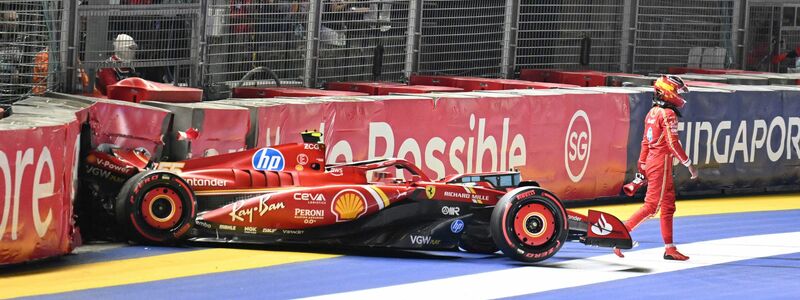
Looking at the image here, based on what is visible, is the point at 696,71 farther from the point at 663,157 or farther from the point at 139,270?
the point at 139,270

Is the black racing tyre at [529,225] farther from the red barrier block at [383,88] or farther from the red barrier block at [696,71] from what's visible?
the red barrier block at [696,71]

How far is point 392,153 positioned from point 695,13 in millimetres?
8242

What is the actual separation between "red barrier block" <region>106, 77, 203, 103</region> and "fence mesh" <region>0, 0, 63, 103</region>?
0.60 m

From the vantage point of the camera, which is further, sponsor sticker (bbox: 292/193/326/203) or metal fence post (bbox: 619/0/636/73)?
metal fence post (bbox: 619/0/636/73)

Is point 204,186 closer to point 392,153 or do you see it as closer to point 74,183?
point 74,183

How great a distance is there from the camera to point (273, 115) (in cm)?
1378

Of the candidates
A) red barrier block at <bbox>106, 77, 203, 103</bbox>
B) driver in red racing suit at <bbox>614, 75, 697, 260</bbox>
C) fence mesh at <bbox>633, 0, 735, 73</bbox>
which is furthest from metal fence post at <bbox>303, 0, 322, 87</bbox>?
fence mesh at <bbox>633, 0, 735, 73</bbox>

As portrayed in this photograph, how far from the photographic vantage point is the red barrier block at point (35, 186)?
1072 centimetres

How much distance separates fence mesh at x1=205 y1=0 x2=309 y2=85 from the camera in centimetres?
1565

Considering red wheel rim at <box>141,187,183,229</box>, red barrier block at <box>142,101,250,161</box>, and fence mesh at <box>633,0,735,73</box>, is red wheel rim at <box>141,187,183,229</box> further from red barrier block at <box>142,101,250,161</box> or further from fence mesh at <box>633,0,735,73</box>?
fence mesh at <box>633,0,735,73</box>

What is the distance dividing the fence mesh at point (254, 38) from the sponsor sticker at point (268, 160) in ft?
10.5

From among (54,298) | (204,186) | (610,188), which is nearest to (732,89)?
(610,188)

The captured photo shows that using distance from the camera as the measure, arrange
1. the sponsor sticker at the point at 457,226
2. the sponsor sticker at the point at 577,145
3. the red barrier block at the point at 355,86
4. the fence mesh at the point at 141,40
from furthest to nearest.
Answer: the red barrier block at the point at 355,86, the sponsor sticker at the point at 577,145, the fence mesh at the point at 141,40, the sponsor sticker at the point at 457,226

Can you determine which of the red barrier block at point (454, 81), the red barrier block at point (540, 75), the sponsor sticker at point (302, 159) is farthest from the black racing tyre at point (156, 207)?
the red barrier block at point (540, 75)
